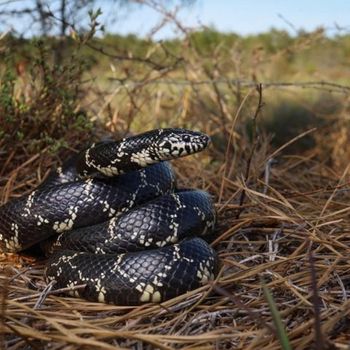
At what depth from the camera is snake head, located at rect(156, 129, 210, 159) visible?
3434 mm

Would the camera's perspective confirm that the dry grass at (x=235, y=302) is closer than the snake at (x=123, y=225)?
Yes

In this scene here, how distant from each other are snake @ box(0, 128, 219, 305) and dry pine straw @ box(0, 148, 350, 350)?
121mm

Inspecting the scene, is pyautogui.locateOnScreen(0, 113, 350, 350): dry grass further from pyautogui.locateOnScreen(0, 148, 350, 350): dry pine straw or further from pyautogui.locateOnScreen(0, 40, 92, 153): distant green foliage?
pyautogui.locateOnScreen(0, 40, 92, 153): distant green foliage

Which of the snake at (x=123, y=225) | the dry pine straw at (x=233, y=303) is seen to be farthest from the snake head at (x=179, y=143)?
the dry pine straw at (x=233, y=303)

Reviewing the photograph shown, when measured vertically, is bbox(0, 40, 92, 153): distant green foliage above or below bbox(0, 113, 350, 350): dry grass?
above

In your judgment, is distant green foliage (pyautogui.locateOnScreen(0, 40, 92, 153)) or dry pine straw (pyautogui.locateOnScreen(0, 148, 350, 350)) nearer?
dry pine straw (pyautogui.locateOnScreen(0, 148, 350, 350))

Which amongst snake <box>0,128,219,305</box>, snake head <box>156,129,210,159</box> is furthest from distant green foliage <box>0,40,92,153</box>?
snake head <box>156,129,210,159</box>

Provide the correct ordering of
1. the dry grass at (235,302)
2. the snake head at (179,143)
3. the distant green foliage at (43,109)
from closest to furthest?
the dry grass at (235,302) → the snake head at (179,143) → the distant green foliage at (43,109)

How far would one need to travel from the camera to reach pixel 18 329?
2.43 metres

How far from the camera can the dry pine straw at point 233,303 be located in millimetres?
2393

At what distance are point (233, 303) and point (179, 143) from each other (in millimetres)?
1140

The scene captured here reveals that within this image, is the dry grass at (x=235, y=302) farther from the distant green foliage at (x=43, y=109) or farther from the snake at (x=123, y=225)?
the distant green foliage at (x=43, y=109)

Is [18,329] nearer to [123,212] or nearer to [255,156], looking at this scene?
[123,212]

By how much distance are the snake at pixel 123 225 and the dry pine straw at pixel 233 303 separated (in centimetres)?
12
